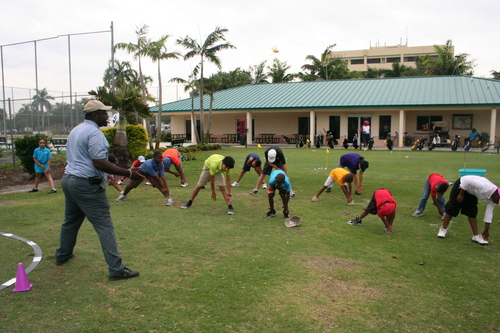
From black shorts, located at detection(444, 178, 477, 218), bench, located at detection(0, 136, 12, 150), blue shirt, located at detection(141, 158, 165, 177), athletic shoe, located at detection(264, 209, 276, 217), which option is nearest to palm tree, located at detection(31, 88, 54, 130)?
bench, located at detection(0, 136, 12, 150)

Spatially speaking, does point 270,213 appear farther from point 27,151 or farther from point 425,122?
point 425,122

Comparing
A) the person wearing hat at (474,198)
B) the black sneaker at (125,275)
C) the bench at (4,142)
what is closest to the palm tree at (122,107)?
the black sneaker at (125,275)

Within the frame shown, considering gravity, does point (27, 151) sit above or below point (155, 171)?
above

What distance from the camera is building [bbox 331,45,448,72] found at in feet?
261

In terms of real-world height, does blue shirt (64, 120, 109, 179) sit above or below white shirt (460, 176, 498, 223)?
above

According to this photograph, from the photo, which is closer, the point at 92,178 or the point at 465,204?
the point at 92,178

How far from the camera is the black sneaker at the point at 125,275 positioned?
15.5 ft

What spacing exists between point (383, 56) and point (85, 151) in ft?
282

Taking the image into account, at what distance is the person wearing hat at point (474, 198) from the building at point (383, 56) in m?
77.1

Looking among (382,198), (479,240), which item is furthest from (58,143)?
(479,240)

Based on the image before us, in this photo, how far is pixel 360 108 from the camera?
97.2ft

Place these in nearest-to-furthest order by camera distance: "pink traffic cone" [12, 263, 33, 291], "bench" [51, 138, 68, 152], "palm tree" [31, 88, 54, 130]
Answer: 1. "pink traffic cone" [12, 263, 33, 291]
2. "palm tree" [31, 88, 54, 130]
3. "bench" [51, 138, 68, 152]

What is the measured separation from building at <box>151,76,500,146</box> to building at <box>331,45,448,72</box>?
48755mm

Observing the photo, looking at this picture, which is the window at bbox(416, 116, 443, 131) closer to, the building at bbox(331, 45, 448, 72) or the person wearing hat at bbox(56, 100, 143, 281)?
the person wearing hat at bbox(56, 100, 143, 281)
